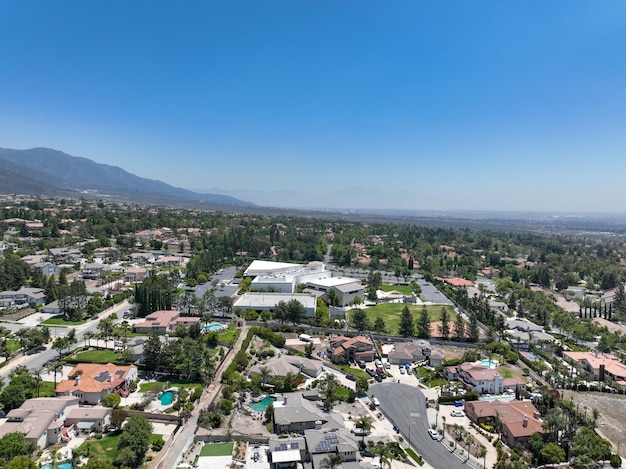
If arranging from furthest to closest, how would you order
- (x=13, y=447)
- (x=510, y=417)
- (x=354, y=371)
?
(x=354, y=371) < (x=510, y=417) < (x=13, y=447)

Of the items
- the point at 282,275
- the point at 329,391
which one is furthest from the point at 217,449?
the point at 282,275

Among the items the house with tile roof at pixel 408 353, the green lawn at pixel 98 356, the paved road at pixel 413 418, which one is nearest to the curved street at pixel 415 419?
the paved road at pixel 413 418

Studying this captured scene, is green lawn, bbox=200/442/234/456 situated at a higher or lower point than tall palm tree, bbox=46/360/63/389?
lower

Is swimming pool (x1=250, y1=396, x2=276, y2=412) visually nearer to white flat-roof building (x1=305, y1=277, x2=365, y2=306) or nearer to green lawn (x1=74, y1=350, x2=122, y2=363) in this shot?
green lawn (x1=74, y1=350, x2=122, y2=363)

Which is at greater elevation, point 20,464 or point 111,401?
point 20,464

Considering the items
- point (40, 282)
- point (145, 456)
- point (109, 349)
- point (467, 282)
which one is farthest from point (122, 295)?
point (467, 282)

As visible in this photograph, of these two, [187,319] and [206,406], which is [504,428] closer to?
[206,406]

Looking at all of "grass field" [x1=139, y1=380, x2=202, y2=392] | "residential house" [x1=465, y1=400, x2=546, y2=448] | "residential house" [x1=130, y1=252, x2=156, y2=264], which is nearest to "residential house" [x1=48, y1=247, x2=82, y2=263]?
"residential house" [x1=130, y1=252, x2=156, y2=264]

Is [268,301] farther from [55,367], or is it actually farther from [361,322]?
[55,367]
